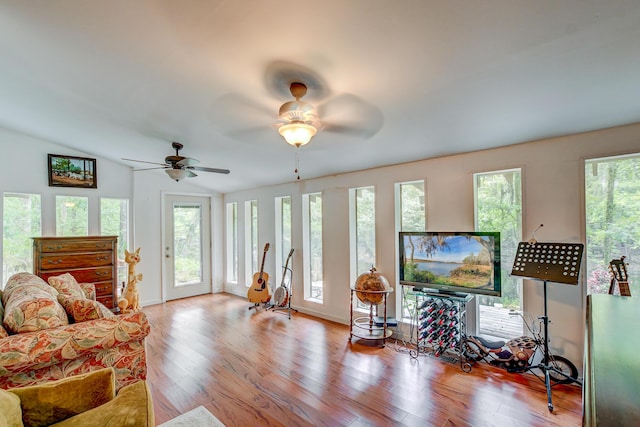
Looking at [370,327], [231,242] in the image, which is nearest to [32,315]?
[370,327]

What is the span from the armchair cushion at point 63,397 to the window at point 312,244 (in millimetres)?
3563

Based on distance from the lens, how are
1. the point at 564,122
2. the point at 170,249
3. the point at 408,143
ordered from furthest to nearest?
the point at 170,249 → the point at 408,143 → the point at 564,122

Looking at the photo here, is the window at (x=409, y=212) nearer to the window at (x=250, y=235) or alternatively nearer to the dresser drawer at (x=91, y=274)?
the window at (x=250, y=235)

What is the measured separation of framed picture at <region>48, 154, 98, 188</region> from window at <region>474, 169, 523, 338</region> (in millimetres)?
6039

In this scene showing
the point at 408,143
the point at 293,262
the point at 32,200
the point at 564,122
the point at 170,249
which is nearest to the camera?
the point at 564,122

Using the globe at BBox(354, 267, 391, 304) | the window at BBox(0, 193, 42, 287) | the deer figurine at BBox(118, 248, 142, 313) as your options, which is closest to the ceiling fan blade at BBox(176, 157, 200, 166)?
the deer figurine at BBox(118, 248, 142, 313)

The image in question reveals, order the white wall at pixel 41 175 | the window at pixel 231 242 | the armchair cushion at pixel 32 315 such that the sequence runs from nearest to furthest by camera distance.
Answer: the armchair cushion at pixel 32 315, the white wall at pixel 41 175, the window at pixel 231 242

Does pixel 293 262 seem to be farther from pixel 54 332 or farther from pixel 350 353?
pixel 54 332

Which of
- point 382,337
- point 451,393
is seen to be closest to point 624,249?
point 451,393

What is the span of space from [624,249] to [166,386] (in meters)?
4.30

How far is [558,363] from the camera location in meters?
2.69

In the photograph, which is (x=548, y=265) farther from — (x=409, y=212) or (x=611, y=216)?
(x=409, y=212)

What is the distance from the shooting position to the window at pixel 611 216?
248cm

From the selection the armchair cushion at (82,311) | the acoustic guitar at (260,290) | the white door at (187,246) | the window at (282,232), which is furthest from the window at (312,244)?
the armchair cushion at (82,311)
